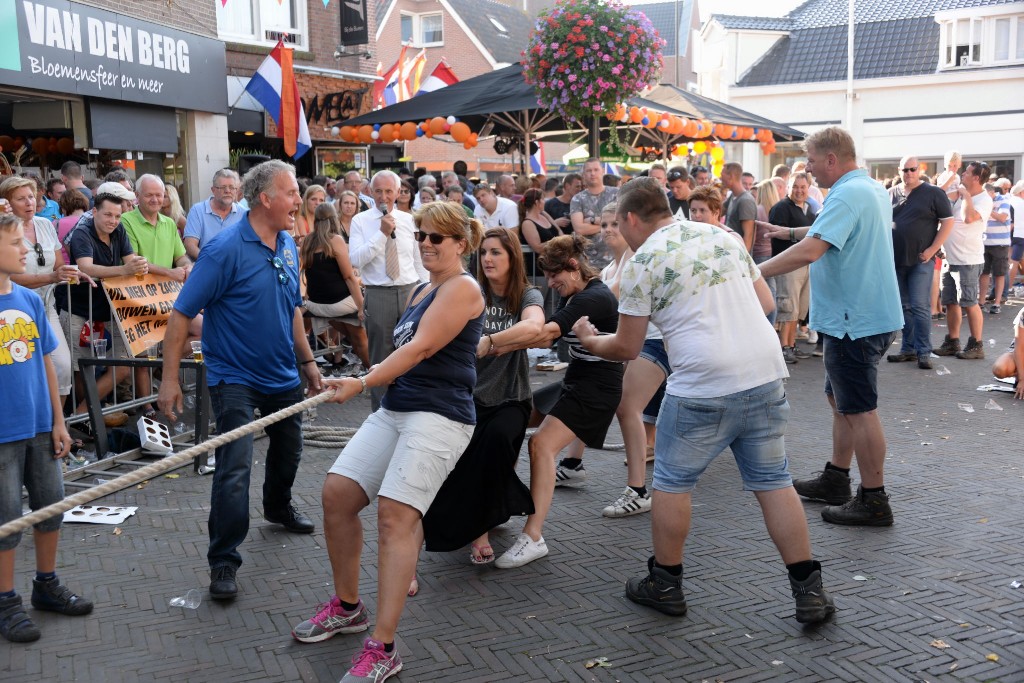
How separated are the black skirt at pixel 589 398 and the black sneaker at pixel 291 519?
1521mm

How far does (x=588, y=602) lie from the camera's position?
453 cm

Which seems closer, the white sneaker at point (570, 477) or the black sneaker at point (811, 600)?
the black sneaker at point (811, 600)

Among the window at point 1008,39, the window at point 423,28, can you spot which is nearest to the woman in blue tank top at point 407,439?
the window at point 1008,39

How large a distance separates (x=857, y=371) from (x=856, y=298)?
1.36 feet

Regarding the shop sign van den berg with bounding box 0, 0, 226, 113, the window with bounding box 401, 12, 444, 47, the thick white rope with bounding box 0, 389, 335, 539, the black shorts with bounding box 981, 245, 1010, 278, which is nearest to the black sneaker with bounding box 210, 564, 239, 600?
the thick white rope with bounding box 0, 389, 335, 539

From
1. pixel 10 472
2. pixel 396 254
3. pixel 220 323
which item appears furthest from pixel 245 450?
pixel 396 254

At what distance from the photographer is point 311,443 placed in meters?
7.44

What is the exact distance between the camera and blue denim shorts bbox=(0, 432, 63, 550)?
408cm

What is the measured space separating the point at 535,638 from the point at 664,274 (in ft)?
5.49

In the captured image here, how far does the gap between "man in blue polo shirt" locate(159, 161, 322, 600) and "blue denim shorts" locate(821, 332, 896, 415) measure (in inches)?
121

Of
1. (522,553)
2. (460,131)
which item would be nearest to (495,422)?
(522,553)

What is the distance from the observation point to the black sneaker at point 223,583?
177 inches

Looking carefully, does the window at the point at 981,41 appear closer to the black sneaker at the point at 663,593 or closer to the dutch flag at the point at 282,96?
the dutch flag at the point at 282,96

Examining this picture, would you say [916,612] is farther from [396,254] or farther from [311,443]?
[396,254]
